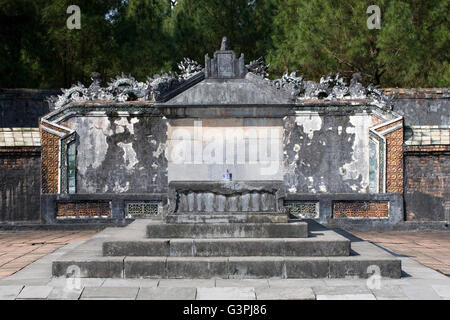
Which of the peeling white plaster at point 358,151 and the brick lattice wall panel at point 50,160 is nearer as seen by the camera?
the brick lattice wall panel at point 50,160

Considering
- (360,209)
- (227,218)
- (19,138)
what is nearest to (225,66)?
(227,218)

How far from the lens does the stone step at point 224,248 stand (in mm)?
7613

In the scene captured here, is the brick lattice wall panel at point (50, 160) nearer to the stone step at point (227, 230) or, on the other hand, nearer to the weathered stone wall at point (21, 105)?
the weathered stone wall at point (21, 105)

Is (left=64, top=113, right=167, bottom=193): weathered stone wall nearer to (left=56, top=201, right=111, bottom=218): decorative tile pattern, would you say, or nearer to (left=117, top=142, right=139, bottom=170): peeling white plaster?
(left=117, top=142, right=139, bottom=170): peeling white plaster

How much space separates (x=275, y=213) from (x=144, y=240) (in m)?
1.79

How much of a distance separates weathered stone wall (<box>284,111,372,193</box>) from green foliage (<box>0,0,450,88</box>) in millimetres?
4958

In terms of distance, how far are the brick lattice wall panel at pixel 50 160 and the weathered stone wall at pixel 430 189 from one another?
7.89 m

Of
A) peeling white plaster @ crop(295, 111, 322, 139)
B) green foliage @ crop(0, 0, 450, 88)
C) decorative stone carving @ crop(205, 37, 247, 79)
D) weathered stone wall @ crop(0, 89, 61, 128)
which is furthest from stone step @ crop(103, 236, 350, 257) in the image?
weathered stone wall @ crop(0, 89, 61, 128)

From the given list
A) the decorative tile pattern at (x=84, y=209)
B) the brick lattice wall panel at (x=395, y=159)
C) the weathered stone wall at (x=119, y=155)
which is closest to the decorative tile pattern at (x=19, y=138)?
the weathered stone wall at (x=119, y=155)

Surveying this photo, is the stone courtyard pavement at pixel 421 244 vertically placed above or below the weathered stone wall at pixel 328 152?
below

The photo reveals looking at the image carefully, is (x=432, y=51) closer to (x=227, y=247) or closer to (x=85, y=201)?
(x=85, y=201)

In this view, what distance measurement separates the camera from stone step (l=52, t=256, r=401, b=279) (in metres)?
7.31

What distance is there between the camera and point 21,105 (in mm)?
18062

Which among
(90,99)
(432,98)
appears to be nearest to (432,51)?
(432,98)
